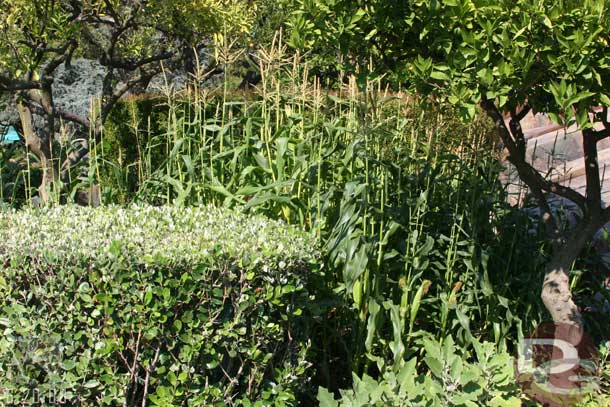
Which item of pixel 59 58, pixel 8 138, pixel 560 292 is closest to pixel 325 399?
pixel 560 292

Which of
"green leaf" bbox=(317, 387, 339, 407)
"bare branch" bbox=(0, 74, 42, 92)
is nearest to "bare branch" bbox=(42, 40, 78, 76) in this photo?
"bare branch" bbox=(0, 74, 42, 92)

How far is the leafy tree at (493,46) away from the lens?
9.02 ft

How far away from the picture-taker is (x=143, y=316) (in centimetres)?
291

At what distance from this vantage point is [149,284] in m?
2.88

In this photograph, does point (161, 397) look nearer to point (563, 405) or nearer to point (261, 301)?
point (261, 301)

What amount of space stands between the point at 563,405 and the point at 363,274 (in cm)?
124

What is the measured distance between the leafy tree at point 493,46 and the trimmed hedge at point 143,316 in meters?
1.02

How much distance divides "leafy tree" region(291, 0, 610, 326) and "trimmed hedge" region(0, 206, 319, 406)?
1016mm

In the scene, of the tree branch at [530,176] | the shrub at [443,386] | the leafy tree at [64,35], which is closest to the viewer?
the shrub at [443,386]

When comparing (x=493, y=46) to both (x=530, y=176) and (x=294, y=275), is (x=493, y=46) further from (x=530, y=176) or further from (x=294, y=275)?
(x=294, y=275)

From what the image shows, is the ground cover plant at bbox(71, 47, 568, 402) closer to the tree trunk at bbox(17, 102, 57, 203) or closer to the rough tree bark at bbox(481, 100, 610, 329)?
the rough tree bark at bbox(481, 100, 610, 329)

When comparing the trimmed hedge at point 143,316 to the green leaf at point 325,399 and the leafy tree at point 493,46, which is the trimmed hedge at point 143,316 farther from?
the leafy tree at point 493,46

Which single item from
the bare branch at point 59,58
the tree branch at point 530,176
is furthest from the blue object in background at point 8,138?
the tree branch at point 530,176

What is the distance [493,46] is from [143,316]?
1.77 metres
